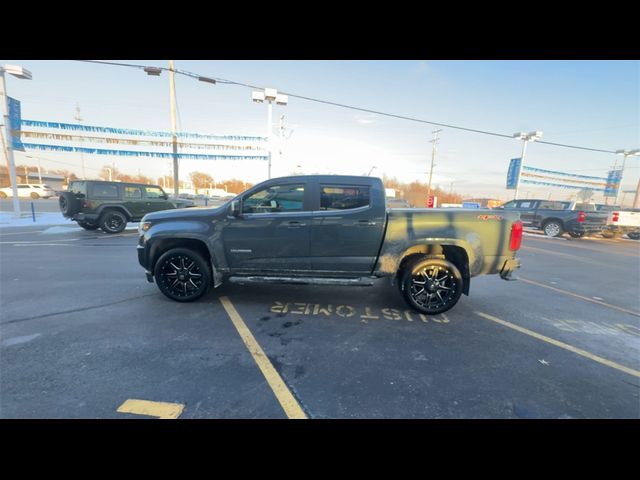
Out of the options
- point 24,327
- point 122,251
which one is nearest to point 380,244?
point 24,327

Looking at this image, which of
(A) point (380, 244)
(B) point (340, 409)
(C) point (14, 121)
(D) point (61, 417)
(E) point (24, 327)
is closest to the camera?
(D) point (61, 417)

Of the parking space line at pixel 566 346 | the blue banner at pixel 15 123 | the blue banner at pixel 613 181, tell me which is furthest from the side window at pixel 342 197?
the blue banner at pixel 613 181

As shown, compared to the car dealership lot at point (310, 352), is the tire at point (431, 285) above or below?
above

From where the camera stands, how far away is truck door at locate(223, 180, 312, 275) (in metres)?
4.07

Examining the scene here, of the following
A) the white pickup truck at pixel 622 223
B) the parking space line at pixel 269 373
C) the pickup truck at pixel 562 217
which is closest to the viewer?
the parking space line at pixel 269 373

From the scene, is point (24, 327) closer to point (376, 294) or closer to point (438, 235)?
point (376, 294)

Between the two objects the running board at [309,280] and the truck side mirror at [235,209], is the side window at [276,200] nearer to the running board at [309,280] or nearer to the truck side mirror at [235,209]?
the truck side mirror at [235,209]

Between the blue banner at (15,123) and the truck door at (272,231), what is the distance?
1731cm

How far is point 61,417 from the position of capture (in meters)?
2.04

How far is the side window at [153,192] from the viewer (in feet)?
38.2

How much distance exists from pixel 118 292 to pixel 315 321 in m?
3.45

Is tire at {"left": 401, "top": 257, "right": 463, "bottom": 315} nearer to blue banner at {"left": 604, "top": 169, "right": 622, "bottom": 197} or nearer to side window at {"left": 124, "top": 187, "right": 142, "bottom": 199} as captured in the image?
side window at {"left": 124, "top": 187, "right": 142, "bottom": 199}

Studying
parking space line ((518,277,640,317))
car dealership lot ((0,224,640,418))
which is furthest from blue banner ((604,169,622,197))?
parking space line ((518,277,640,317))

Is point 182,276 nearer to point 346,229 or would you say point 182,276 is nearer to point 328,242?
point 328,242
